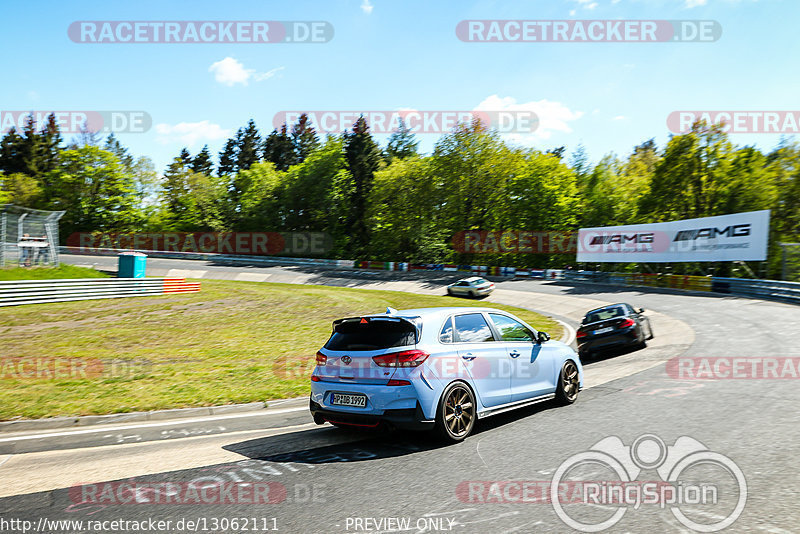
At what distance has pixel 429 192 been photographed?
6278 cm

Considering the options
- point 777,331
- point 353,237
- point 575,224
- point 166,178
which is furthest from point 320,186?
point 777,331

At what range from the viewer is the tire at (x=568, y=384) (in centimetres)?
818

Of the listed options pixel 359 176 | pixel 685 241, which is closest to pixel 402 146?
pixel 359 176

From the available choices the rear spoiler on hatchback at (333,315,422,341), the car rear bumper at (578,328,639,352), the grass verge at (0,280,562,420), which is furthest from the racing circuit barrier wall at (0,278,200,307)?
the car rear bumper at (578,328,639,352)

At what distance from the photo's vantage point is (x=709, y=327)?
17.5m

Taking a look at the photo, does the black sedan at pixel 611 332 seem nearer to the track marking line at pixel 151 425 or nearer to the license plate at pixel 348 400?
the track marking line at pixel 151 425

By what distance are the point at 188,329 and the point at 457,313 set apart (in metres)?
11.6

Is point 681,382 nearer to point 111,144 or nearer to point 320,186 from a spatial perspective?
point 320,186

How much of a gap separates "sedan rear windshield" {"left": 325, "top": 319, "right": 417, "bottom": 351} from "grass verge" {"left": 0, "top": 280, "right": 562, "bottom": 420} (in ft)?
10.4

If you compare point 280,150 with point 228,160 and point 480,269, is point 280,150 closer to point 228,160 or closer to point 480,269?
point 228,160

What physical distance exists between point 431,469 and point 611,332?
10432 mm

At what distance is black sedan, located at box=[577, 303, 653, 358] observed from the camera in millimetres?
14172

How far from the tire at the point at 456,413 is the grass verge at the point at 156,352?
4.20 meters

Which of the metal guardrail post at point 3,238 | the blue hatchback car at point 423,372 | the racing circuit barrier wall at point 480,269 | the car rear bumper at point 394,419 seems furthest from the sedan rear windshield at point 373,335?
the racing circuit barrier wall at point 480,269
